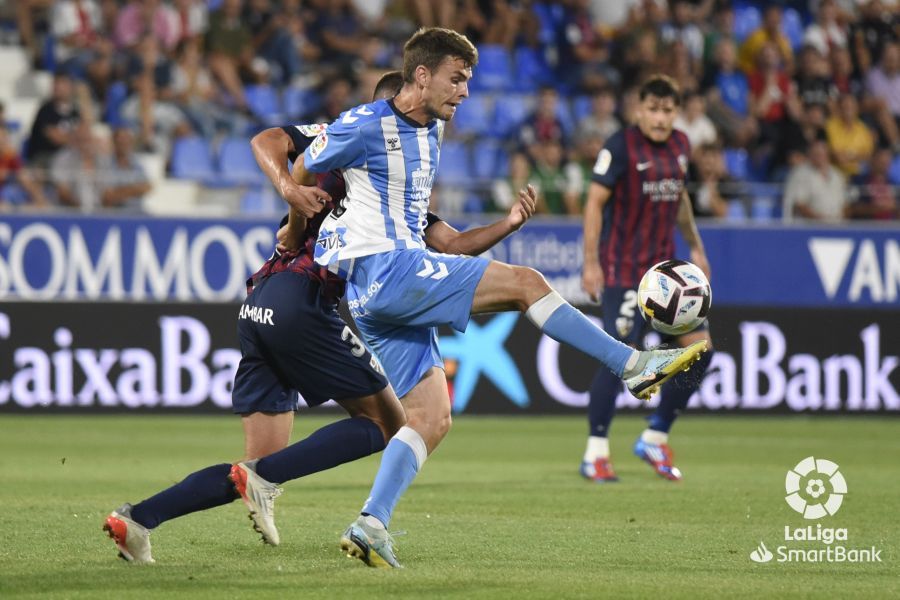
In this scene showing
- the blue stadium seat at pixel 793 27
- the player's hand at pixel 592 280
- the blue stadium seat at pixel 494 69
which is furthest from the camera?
the blue stadium seat at pixel 793 27

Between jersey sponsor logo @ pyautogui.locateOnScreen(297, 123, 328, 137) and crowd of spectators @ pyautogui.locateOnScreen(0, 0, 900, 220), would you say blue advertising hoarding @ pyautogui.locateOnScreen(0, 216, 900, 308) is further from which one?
jersey sponsor logo @ pyautogui.locateOnScreen(297, 123, 328, 137)

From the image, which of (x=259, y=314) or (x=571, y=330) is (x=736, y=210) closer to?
(x=259, y=314)

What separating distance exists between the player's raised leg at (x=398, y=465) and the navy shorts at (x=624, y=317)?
345 centimetres

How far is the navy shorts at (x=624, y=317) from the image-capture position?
9.27m

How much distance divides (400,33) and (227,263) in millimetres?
4467

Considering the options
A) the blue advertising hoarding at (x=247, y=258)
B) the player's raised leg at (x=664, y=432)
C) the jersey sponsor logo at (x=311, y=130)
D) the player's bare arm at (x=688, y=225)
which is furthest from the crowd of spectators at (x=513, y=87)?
the jersey sponsor logo at (x=311, y=130)

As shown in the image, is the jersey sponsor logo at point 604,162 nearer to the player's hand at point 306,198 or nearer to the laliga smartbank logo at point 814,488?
the laliga smartbank logo at point 814,488

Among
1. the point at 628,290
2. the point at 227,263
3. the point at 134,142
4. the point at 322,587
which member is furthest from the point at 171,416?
the point at 322,587

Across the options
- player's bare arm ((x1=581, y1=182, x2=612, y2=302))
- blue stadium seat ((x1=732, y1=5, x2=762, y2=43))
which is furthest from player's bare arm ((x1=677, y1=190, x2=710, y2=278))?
blue stadium seat ((x1=732, y1=5, x2=762, y2=43))

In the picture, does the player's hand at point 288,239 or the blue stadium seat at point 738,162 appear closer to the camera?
the player's hand at point 288,239

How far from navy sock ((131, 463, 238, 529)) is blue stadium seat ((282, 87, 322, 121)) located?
11398mm

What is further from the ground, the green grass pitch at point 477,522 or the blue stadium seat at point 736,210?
the blue stadium seat at point 736,210

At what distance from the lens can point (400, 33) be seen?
1847 cm

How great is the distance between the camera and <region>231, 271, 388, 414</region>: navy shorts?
19.9ft
